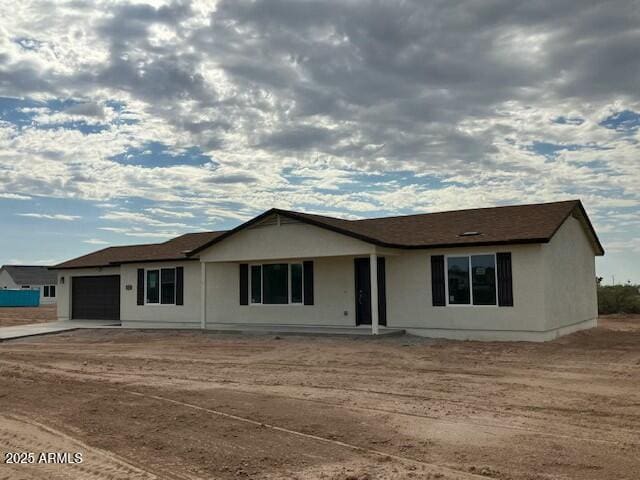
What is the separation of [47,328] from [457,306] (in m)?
16.1

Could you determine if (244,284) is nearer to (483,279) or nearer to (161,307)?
(161,307)

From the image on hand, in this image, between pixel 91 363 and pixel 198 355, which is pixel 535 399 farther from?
pixel 91 363

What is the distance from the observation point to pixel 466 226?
19.4 metres

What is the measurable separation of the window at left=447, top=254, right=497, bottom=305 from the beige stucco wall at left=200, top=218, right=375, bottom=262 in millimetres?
2485

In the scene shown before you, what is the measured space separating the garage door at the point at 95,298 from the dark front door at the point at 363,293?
12323 millimetres

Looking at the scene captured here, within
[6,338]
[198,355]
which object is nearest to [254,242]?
[198,355]

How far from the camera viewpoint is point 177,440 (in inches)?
283

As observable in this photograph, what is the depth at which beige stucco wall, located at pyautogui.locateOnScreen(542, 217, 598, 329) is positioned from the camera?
1723 centimetres

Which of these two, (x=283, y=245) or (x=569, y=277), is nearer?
(x=569, y=277)

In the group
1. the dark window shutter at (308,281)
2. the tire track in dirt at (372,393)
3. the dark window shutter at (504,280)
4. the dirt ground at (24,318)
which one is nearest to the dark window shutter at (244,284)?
the dark window shutter at (308,281)

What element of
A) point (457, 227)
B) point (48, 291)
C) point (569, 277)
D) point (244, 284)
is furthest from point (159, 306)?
point (48, 291)

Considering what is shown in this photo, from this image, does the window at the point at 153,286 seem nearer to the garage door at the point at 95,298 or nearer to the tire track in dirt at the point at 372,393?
the garage door at the point at 95,298

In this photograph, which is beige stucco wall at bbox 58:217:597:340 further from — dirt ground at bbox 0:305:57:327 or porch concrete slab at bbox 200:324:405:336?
dirt ground at bbox 0:305:57:327

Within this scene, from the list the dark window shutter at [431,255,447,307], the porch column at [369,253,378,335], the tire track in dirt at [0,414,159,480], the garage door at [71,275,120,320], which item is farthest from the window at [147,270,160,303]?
the tire track in dirt at [0,414,159,480]
